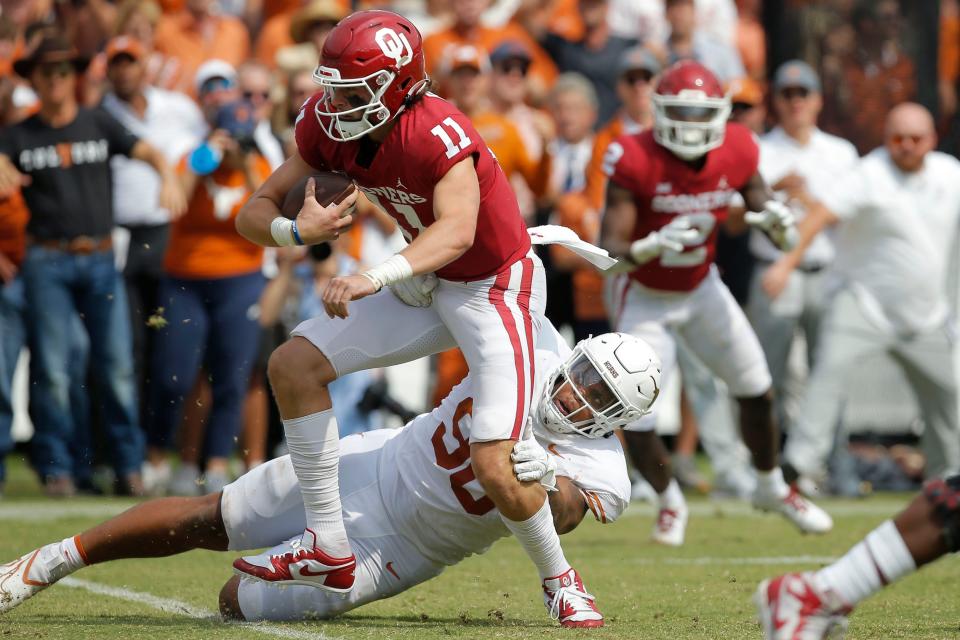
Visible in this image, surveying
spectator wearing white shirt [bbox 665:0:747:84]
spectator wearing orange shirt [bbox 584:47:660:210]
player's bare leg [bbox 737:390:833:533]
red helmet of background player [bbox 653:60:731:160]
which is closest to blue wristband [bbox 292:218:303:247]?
red helmet of background player [bbox 653:60:731:160]

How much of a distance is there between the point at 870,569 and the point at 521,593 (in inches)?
92.6

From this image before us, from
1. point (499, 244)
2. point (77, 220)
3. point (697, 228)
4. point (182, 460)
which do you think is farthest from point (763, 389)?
point (77, 220)

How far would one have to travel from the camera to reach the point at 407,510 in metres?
4.96

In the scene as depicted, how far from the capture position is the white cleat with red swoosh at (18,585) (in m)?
4.96

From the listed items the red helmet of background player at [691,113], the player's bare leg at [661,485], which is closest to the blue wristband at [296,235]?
the player's bare leg at [661,485]

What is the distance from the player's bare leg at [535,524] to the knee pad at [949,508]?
54.1 inches

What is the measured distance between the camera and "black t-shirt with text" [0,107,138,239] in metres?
8.89

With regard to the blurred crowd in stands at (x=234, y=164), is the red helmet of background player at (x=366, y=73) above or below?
above

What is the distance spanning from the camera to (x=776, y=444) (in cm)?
770

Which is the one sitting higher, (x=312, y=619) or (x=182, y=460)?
(x=312, y=619)

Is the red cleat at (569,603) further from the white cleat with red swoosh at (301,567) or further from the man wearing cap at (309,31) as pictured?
the man wearing cap at (309,31)

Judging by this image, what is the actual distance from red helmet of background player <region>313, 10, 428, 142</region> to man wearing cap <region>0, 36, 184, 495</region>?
404 centimetres

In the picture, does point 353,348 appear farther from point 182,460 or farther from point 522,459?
point 182,460

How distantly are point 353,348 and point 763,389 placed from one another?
10.2ft
